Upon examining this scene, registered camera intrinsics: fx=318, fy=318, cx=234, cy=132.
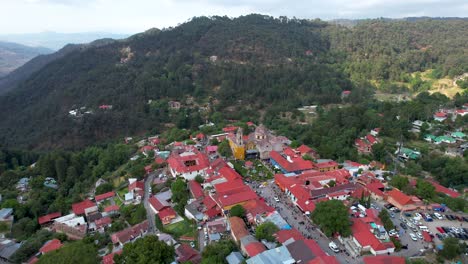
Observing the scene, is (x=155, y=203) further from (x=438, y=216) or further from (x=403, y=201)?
(x=438, y=216)

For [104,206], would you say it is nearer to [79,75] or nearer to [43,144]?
[43,144]

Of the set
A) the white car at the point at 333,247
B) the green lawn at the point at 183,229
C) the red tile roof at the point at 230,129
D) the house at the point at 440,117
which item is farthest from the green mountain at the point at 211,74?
the white car at the point at 333,247

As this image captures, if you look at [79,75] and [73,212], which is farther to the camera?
[79,75]

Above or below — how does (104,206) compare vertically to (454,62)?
below

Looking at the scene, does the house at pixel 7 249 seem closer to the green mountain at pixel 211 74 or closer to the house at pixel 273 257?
the house at pixel 273 257

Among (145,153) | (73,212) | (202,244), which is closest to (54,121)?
(145,153)

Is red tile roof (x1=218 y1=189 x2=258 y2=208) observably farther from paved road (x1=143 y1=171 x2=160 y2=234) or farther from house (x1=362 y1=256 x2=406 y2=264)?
house (x1=362 y1=256 x2=406 y2=264)

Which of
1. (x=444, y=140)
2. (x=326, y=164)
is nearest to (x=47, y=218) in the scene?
(x=326, y=164)
